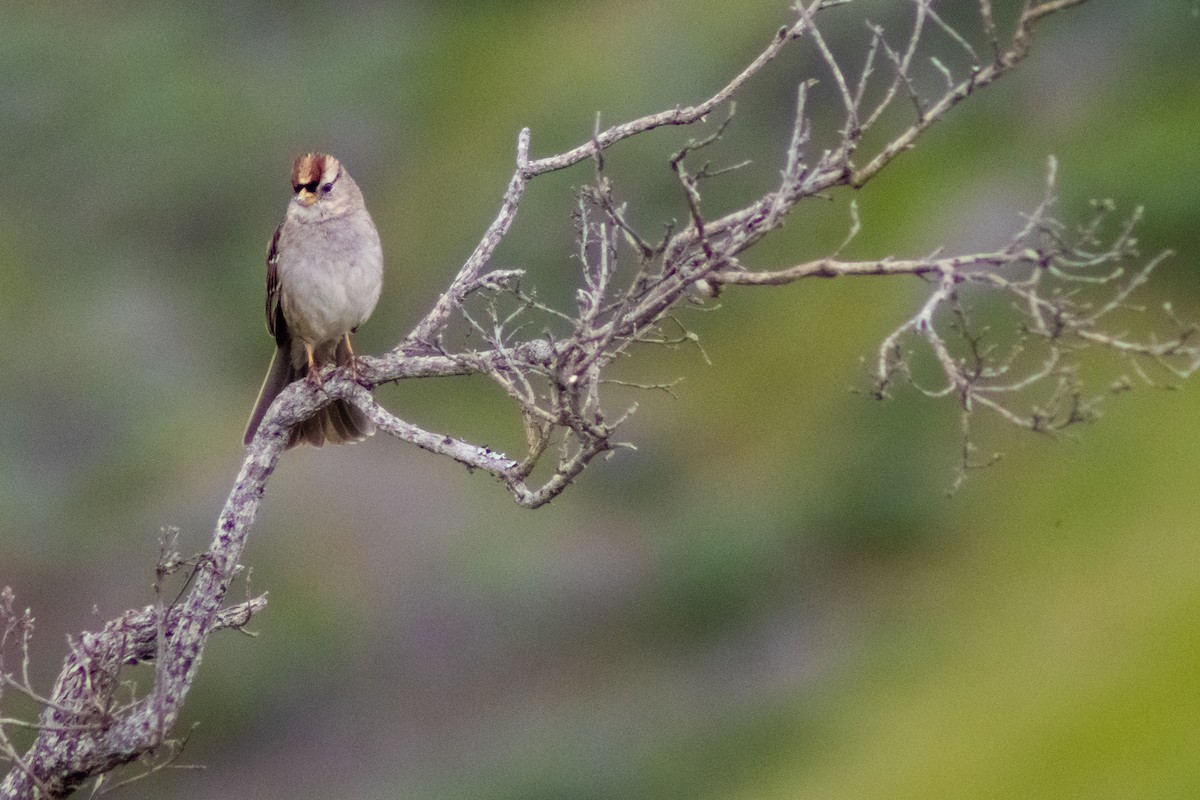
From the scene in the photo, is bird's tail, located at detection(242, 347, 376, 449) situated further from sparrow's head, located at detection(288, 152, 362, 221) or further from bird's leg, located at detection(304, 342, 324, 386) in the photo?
sparrow's head, located at detection(288, 152, 362, 221)

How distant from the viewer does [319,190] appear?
9891 mm

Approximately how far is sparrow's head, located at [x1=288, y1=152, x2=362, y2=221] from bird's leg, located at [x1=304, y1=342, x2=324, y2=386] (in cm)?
74

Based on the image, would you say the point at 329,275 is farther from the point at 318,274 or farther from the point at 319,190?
the point at 319,190

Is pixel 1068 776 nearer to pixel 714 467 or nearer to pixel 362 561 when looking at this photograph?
pixel 714 467

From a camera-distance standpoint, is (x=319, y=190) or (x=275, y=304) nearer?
(x=319, y=190)

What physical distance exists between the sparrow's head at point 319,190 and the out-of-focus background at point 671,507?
27.9 ft

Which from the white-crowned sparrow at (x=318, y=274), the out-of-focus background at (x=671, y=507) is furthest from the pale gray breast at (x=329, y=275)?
the out-of-focus background at (x=671, y=507)

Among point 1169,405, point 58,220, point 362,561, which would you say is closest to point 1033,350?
point 1169,405

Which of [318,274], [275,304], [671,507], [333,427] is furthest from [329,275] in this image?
[671,507]

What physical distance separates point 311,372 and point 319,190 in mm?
1470

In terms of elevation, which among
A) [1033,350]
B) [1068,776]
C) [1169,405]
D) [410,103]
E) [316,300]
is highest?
[410,103]

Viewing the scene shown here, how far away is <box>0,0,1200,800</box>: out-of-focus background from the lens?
671 inches

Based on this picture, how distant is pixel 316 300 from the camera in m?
9.60

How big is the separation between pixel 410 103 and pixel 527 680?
11.0 m
